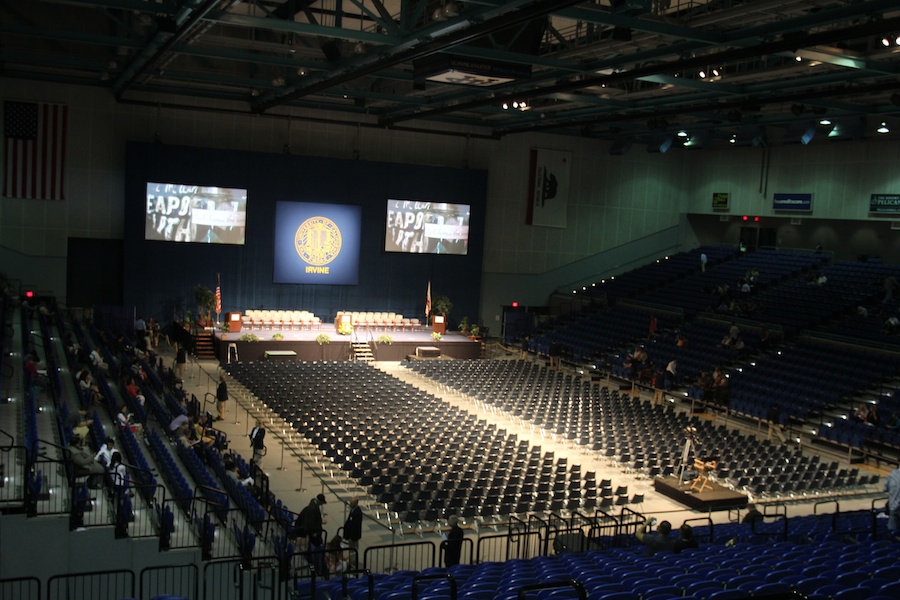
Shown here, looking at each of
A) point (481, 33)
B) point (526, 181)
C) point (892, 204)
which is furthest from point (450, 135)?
point (481, 33)

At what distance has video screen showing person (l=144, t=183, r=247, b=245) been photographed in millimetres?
30328

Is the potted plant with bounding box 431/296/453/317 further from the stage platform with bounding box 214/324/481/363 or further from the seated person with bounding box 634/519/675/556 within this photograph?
the seated person with bounding box 634/519/675/556

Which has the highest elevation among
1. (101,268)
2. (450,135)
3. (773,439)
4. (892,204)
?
(450,135)

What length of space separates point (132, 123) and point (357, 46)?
1144cm

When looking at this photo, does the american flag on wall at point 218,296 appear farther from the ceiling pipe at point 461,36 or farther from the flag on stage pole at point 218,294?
the ceiling pipe at point 461,36

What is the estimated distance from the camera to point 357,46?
75.8 feet

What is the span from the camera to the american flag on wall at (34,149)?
2814cm

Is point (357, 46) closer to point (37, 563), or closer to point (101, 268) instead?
point (101, 268)

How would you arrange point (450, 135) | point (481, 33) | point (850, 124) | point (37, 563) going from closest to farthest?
point (37, 563) → point (481, 33) → point (850, 124) → point (450, 135)

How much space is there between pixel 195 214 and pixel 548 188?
15.3 m

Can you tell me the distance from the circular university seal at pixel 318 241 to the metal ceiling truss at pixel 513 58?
14.0 feet

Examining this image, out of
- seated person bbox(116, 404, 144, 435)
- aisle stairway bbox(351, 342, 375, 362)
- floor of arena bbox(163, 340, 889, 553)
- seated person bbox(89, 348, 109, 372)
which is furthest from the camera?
aisle stairway bbox(351, 342, 375, 362)

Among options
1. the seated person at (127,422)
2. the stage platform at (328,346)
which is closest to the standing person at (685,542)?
the seated person at (127,422)

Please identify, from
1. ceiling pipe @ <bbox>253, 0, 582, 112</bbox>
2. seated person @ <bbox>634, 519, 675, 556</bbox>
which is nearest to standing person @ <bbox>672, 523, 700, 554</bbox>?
seated person @ <bbox>634, 519, 675, 556</bbox>
